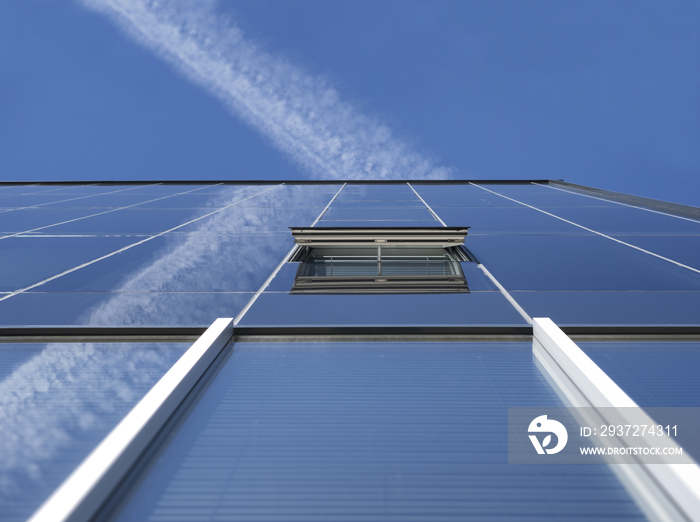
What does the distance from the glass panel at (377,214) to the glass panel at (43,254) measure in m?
3.86

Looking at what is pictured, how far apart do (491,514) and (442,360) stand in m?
1.20

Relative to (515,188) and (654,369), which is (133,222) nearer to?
(654,369)

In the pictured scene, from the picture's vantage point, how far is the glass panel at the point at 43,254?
4.60m

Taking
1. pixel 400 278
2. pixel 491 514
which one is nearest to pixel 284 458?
pixel 491 514

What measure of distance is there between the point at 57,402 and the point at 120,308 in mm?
1353

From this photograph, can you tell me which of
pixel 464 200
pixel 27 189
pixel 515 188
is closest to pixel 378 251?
pixel 464 200

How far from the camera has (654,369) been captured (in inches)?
109

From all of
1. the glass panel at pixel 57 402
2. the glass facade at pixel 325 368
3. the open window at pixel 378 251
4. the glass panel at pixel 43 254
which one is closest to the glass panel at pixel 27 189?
the glass panel at pixel 43 254

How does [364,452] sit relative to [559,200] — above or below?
below

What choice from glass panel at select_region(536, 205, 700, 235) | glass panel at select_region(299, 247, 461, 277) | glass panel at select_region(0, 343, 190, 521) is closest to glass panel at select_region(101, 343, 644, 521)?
glass panel at select_region(0, 343, 190, 521)

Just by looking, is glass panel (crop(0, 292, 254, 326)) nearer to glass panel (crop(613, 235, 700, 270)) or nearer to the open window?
the open window

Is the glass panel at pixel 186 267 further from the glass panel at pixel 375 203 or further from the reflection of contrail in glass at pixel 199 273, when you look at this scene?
the glass panel at pixel 375 203

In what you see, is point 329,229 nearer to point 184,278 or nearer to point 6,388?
point 184,278

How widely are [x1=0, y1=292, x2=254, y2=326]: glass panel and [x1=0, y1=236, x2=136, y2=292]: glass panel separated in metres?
0.66
